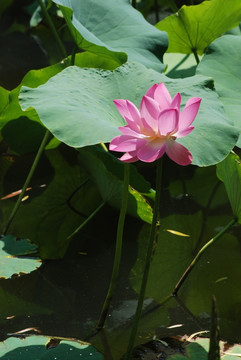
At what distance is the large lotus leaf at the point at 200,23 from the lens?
1855 mm

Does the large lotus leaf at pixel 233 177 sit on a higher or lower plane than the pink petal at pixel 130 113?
lower

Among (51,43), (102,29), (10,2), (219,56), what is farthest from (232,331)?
(10,2)

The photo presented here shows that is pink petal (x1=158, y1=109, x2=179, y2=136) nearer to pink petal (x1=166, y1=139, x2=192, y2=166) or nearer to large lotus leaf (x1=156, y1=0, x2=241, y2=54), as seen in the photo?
pink petal (x1=166, y1=139, x2=192, y2=166)

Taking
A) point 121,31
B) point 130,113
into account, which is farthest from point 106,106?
point 121,31

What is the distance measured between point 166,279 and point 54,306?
0.90 feet

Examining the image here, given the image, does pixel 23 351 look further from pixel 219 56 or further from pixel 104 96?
pixel 219 56

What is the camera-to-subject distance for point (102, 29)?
178 centimetres

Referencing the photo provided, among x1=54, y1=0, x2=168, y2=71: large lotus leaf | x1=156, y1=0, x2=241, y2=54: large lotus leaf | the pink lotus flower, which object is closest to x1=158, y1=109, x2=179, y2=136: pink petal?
the pink lotus flower

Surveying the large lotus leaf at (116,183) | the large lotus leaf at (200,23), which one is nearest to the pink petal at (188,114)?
the large lotus leaf at (116,183)

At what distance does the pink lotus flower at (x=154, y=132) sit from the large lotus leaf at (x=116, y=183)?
0.40 m

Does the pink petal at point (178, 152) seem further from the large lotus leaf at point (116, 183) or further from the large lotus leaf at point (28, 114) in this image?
the large lotus leaf at point (28, 114)

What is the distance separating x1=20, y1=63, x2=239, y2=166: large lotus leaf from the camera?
1088 millimetres

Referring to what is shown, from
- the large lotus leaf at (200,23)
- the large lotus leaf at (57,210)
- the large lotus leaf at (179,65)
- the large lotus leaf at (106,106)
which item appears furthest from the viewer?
the large lotus leaf at (179,65)

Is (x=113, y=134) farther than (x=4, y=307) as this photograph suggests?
No
